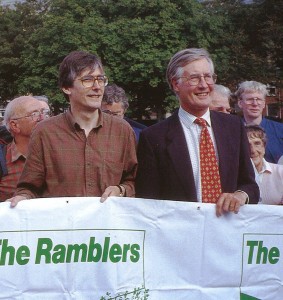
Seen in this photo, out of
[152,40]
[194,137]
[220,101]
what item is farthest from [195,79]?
[152,40]

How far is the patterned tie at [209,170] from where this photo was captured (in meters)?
4.04

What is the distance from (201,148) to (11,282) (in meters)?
1.29

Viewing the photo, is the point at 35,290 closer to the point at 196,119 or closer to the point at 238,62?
the point at 196,119

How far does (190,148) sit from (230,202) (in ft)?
1.29

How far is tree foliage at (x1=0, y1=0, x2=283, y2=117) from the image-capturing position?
4325cm

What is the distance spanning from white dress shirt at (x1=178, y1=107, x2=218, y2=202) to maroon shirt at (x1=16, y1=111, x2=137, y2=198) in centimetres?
33

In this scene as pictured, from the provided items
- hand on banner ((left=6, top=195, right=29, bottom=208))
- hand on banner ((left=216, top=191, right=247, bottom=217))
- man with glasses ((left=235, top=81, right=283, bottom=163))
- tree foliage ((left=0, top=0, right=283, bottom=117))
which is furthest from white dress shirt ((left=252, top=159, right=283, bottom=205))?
tree foliage ((left=0, top=0, right=283, bottom=117))

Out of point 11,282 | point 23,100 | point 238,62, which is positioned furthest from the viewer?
point 238,62

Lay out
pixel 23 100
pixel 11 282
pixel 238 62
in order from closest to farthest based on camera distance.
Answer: pixel 11 282 < pixel 23 100 < pixel 238 62

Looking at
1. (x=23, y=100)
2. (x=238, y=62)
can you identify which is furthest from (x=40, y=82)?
(x=23, y=100)

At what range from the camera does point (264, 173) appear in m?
5.51

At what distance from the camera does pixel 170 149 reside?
4078mm

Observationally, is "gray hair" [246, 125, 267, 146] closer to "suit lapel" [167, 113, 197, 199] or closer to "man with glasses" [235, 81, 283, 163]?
"man with glasses" [235, 81, 283, 163]

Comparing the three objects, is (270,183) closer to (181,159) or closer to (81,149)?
(181,159)
